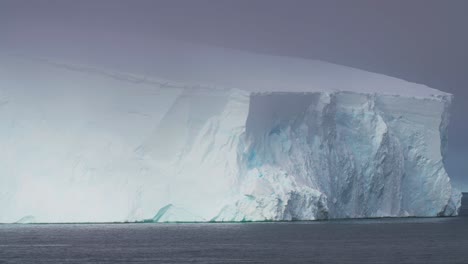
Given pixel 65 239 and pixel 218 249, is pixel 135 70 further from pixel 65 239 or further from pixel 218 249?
pixel 218 249

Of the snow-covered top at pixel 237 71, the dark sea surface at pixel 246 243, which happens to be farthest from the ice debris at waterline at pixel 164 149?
the dark sea surface at pixel 246 243

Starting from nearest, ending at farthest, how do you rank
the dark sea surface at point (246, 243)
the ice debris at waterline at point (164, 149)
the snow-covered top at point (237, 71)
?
1. the dark sea surface at point (246, 243)
2. the ice debris at waterline at point (164, 149)
3. the snow-covered top at point (237, 71)

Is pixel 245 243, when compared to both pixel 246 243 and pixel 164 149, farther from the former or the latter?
pixel 164 149

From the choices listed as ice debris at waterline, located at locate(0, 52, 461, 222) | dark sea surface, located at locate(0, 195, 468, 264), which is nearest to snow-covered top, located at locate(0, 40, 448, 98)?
ice debris at waterline, located at locate(0, 52, 461, 222)

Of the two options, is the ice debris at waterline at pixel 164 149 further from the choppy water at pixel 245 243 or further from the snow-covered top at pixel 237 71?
the choppy water at pixel 245 243

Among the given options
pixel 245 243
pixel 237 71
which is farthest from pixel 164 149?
pixel 245 243
